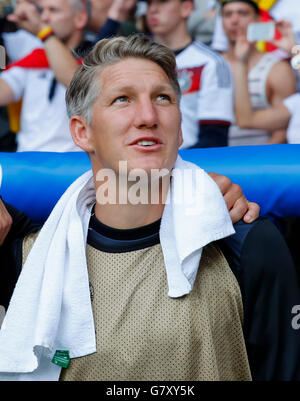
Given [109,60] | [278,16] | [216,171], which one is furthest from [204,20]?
[109,60]

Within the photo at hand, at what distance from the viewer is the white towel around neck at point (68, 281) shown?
46.9 inches

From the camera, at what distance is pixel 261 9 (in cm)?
272

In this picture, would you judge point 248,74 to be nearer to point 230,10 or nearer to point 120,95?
point 230,10

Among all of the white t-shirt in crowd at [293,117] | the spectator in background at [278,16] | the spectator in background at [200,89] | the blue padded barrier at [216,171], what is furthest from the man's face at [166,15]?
the blue padded barrier at [216,171]

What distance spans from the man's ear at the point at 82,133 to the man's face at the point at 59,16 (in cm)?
145

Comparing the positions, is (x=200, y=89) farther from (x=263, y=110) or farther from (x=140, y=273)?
(x=140, y=273)

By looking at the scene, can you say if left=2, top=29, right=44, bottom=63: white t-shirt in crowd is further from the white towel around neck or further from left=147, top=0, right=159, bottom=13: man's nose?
the white towel around neck

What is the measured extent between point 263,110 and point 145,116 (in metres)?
1.47

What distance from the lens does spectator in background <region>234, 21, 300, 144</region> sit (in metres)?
2.52

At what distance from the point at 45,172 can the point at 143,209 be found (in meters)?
0.42

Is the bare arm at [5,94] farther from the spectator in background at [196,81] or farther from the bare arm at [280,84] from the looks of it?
the bare arm at [280,84]

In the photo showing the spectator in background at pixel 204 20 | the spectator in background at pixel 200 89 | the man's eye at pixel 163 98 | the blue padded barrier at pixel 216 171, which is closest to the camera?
the man's eye at pixel 163 98
